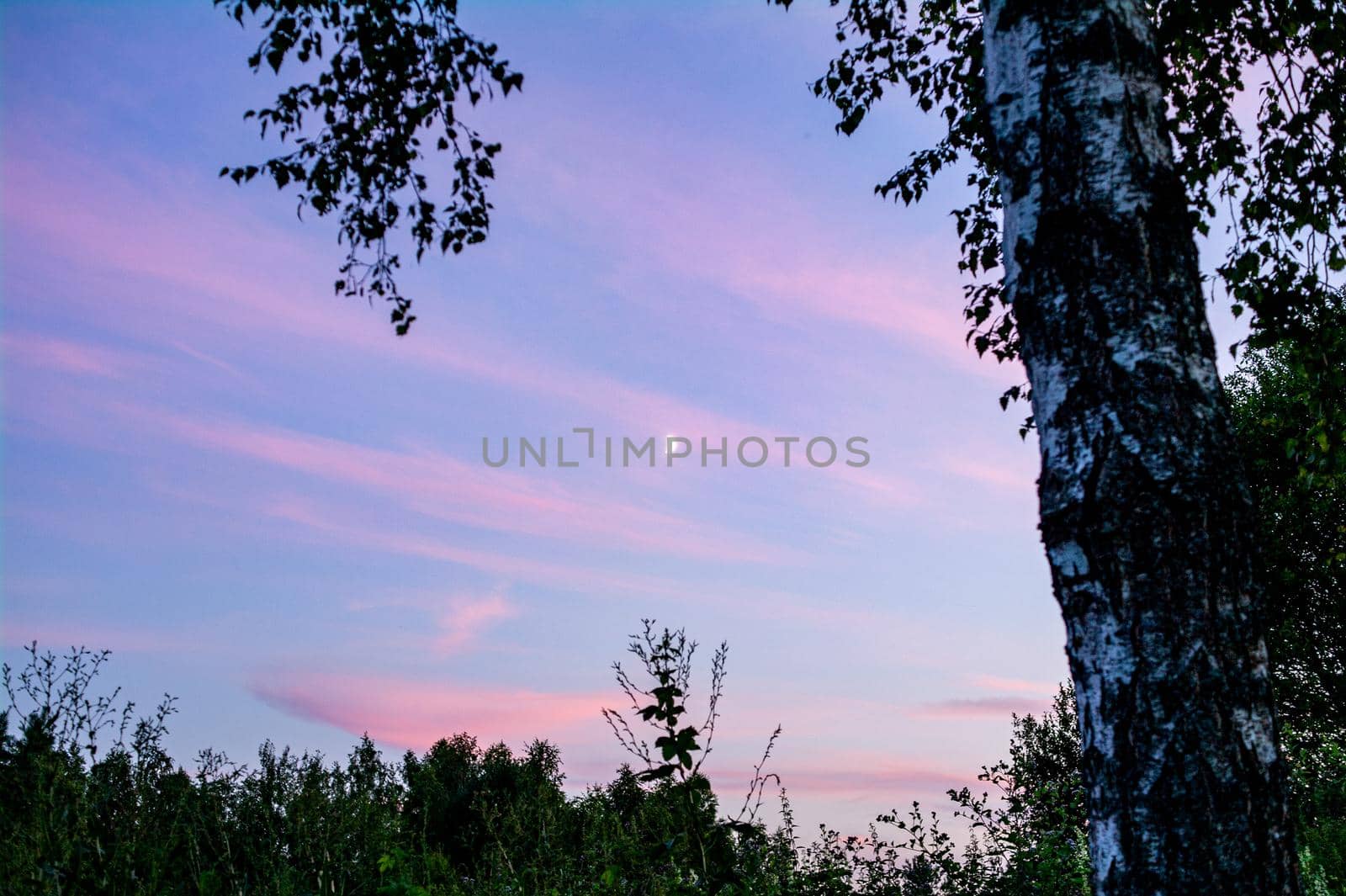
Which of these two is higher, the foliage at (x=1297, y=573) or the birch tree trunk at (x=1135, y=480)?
the foliage at (x=1297, y=573)

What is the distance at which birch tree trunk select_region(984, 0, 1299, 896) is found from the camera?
8.00 feet

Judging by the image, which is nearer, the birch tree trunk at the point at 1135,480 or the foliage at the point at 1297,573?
the birch tree trunk at the point at 1135,480

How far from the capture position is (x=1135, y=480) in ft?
8.46

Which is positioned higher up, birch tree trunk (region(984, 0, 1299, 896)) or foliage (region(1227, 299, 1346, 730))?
foliage (region(1227, 299, 1346, 730))

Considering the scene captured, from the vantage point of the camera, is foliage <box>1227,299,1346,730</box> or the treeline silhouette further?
foliage <box>1227,299,1346,730</box>

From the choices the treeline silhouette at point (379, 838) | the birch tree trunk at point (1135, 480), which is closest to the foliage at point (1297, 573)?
the treeline silhouette at point (379, 838)

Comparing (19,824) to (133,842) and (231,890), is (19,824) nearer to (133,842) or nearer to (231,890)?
(133,842)

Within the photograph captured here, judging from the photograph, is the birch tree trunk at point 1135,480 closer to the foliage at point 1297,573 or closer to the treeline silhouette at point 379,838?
the treeline silhouette at point 379,838

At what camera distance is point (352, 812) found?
6633 millimetres

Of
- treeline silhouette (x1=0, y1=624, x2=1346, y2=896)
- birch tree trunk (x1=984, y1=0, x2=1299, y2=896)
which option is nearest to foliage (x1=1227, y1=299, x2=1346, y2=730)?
treeline silhouette (x1=0, y1=624, x2=1346, y2=896)

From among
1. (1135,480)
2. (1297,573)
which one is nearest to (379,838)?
(1135,480)

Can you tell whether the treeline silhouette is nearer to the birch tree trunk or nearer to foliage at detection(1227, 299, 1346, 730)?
the birch tree trunk

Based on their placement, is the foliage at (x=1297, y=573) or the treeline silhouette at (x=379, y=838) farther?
the foliage at (x=1297, y=573)

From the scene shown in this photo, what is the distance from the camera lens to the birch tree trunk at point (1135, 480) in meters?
2.44
